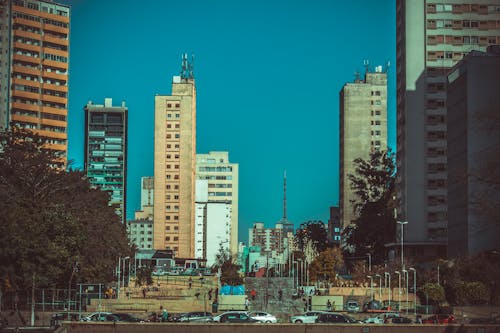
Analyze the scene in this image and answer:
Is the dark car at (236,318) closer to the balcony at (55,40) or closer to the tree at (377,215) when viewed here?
the tree at (377,215)

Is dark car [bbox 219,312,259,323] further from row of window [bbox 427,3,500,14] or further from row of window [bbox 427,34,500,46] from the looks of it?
row of window [bbox 427,3,500,14]

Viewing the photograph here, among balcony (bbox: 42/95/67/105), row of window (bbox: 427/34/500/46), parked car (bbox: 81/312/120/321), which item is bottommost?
parked car (bbox: 81/312/120/321)

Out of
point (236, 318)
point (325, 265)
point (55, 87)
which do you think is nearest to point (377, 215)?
point (325, 265)

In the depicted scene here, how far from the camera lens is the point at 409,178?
438 feet

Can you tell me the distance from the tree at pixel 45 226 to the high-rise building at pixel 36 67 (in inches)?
2089

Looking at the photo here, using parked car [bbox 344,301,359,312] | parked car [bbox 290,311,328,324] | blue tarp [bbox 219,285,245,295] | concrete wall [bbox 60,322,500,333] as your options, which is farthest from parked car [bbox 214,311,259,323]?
blue tarp [bbox 219,285,245,295]

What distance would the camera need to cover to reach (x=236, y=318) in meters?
68.9

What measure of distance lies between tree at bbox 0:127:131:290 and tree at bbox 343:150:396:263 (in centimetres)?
5384

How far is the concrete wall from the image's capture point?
61.2m

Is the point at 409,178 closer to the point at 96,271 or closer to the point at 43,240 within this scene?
the point at 96,271

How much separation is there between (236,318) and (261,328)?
742 centimetres

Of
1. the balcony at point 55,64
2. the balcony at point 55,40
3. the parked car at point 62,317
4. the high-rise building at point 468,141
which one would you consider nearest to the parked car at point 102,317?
the parked car at point 62,317

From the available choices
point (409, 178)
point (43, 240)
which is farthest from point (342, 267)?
point (43, 240)

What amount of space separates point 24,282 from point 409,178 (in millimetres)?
71062
